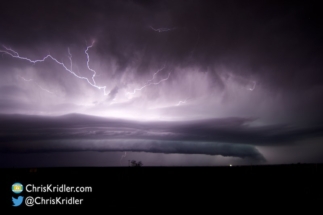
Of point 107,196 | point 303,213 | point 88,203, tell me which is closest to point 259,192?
point 303,213

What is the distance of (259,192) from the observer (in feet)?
39.4

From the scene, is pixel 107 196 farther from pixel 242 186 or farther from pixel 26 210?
pixel 242 186

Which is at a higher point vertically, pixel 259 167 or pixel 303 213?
pixel 259 167

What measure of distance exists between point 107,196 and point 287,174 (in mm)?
9836

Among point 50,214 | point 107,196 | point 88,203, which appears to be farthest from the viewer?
point 107,196

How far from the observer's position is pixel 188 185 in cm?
Result: 1218

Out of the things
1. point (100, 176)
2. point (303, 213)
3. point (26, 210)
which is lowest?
point (303, 213)

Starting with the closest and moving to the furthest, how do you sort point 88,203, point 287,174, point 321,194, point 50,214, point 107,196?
point 50,214 < point 88,203 < point 107,196 < point 321,194 < point 287,174

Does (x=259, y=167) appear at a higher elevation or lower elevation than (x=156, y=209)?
higher

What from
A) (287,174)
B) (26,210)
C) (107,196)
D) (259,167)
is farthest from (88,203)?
(287,174)

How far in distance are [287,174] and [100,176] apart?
33.4ft

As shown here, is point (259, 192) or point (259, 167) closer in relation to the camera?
point (259, 192)

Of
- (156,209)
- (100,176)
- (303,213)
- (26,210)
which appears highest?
(100,176)

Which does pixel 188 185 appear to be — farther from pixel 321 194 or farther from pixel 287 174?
pixel 321 194
